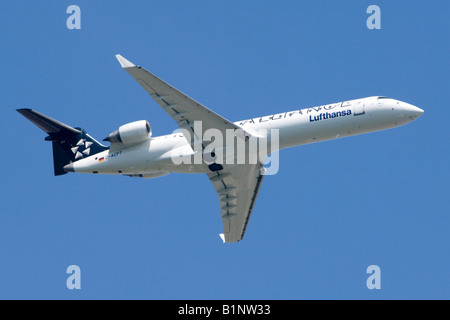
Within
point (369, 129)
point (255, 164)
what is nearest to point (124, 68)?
point (255, 164)

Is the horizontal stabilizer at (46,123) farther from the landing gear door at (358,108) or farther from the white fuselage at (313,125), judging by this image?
the landing gear door at (358,108)

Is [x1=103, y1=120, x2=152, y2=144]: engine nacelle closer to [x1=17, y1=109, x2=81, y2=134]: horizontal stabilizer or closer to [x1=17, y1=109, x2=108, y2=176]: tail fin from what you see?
[x1=17, y1=109, x2=108, y2=176]: tail fin

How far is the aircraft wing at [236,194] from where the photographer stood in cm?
4278

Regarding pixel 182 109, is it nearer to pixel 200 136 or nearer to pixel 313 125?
pixel 200 136

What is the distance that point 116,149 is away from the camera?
136ft

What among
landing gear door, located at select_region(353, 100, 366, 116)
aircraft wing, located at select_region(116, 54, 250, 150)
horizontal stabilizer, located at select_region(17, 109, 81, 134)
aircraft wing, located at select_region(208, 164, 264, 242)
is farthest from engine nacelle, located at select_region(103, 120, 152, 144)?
landing gear door, located at select_region(353, 100, 366, 116)

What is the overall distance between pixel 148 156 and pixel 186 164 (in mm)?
2179

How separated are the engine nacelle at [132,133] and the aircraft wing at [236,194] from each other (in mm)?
4715

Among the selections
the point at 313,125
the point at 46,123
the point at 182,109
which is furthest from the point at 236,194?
the point at 46,123

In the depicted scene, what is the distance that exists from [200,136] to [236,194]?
5.95m

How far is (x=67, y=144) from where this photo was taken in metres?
43.3

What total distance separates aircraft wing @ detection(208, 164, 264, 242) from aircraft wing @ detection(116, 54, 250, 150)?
11.3ft

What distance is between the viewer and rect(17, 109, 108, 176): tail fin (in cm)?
4294

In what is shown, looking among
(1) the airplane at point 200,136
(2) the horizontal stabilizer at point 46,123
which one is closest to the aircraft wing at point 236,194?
(1) the airplane at point 200,136
